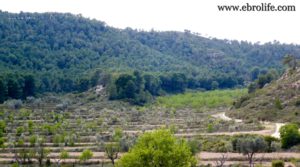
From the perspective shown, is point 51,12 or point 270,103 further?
point 51,12

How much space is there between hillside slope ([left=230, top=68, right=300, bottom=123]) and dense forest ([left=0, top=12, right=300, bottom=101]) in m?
40.6

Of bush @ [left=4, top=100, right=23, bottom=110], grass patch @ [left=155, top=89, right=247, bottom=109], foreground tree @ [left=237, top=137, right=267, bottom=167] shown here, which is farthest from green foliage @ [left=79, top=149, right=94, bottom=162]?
grass patch @ [left=155, top=89, right=247, bottom=109]

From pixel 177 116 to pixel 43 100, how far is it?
1550 inches

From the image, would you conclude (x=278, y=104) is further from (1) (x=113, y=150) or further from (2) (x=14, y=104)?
(2) (x=14, y=104)

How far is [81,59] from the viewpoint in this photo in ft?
525

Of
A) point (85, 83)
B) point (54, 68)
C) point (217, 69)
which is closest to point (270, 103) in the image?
point (85, 83)

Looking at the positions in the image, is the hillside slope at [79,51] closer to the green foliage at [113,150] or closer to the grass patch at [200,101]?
the grass patch at [200,101]

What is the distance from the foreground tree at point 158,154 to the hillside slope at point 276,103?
4481 cm

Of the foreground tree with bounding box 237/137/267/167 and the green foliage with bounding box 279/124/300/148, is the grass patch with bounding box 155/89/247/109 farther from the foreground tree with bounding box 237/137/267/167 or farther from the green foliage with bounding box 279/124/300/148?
the foreground tree with bounding box 237/137/267/167

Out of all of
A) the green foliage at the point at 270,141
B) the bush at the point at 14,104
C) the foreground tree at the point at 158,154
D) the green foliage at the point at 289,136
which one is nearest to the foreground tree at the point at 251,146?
the green foliage at the point at 270,141

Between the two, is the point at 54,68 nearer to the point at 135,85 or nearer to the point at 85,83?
the point at 85,83

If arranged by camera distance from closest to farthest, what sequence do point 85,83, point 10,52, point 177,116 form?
point 177,116 < point 85,83 < point 10,52

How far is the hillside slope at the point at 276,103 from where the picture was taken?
7800 cm

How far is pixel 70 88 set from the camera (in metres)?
136
